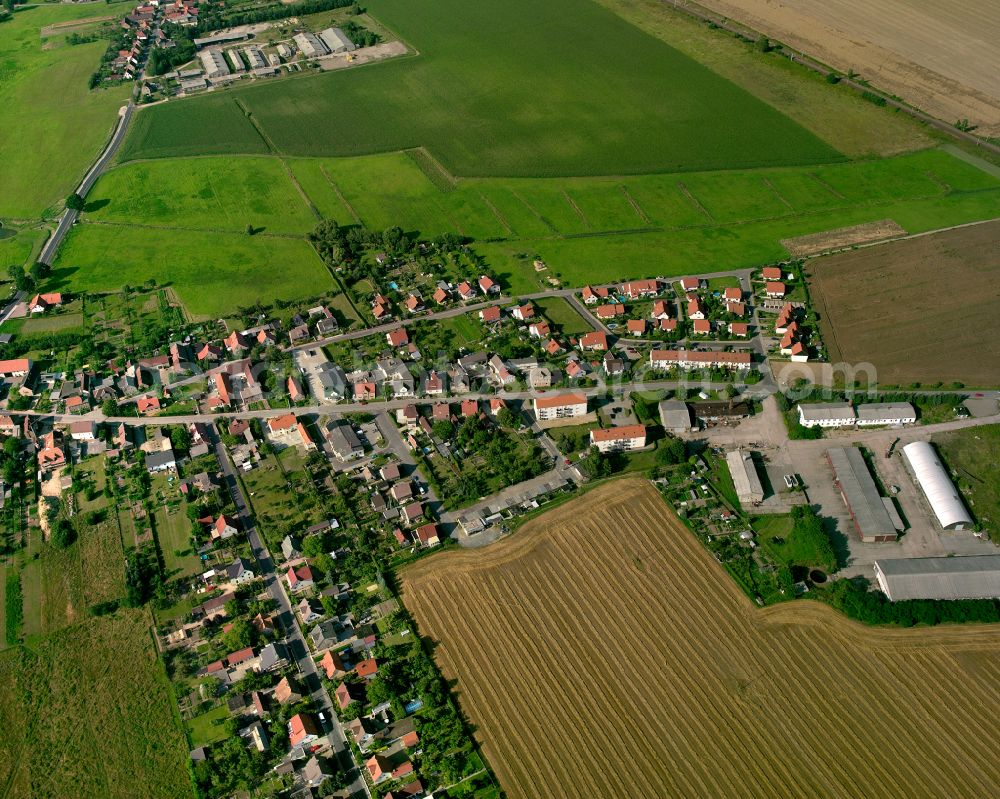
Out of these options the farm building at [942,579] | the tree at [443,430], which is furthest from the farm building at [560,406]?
the farm building at [942,579]

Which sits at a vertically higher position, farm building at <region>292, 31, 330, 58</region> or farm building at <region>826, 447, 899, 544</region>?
farm building at <region>292, 31, 330, 58</region>

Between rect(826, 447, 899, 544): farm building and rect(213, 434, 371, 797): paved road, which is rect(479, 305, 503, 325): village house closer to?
rect(213, 434, 371, 797): paved road

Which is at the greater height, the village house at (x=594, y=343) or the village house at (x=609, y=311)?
the village house at (x=609, y=311)

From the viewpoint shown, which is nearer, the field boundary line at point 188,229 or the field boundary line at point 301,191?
the field boundary line at point 188,229

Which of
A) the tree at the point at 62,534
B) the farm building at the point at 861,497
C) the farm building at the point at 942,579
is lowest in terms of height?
the tree at the point at 62,534

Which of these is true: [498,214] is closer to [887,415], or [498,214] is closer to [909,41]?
[887,415]

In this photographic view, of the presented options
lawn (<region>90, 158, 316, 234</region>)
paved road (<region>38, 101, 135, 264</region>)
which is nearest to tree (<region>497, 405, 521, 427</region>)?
lawn (<region>90, 158, 316, 234</region>)

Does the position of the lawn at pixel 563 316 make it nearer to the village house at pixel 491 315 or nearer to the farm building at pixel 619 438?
the village house at pixel 491 315
